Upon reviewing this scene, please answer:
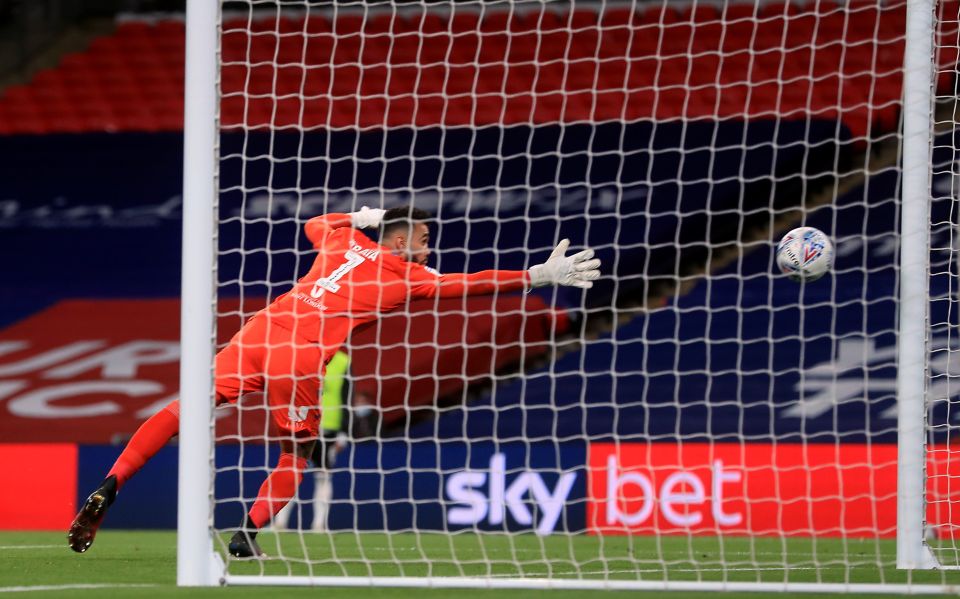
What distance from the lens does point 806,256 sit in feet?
19.7

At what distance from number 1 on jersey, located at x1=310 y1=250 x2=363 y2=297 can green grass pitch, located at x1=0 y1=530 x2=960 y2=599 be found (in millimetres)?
1062

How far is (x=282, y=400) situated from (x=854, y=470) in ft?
16.3

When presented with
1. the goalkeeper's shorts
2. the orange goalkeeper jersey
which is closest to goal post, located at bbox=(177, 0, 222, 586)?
the goalkeeper's shorts

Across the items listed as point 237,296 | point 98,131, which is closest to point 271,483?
point 237,296

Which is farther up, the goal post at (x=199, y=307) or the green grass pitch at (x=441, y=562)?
the goal post at (x=199, y=307)

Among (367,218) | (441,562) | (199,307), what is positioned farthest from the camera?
(441,562)

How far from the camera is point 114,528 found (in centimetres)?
1080

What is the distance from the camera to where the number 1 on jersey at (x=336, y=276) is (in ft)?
20.1

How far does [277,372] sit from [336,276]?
1.59 feet

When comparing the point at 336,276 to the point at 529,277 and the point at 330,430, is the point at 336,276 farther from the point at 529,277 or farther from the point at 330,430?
the point at 330,430

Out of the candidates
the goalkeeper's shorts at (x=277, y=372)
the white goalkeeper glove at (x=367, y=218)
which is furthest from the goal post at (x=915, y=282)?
the goalkeeper's shorts at (x=277, y=372)

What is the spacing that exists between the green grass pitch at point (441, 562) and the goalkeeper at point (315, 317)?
1.43 feet

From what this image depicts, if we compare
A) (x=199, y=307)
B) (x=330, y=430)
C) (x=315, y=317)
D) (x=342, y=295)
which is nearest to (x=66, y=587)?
(x=199, y=307)

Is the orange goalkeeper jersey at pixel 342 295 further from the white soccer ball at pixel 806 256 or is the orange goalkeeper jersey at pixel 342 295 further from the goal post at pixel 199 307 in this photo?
the white soccer ball at pixel 806 256
